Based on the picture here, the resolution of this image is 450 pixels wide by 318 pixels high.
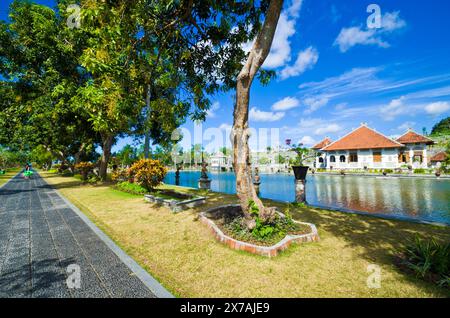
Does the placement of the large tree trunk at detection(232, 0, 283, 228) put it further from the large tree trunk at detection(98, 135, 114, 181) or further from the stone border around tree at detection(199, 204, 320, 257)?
the large tree trunk at detection(98, 135, 114, 181)

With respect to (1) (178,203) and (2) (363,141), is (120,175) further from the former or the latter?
(2) (363,141)

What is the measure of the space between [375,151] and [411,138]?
4.95 meters

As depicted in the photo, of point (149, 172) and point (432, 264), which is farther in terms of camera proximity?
point (149, 172)

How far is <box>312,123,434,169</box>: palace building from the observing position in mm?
30531

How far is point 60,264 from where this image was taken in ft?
12.4

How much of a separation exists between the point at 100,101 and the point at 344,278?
17.6 feet

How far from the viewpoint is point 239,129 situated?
5035 millimetres

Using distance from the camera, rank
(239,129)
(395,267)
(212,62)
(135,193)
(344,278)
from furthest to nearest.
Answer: (135,193), (212,62), (239,129), (395,267), (344,278)

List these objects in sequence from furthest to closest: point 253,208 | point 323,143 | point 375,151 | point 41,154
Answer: point 323,143 < point 41,154 < point 375,151 < point 253,208

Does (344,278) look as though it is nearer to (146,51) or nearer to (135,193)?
(146,51)

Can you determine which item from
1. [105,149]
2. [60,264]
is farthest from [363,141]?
[60,264]

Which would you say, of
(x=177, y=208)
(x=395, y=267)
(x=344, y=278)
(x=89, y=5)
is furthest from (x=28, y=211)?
(x=395, y=267)

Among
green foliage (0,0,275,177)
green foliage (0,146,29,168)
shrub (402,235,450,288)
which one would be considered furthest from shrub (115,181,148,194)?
green foliage (0,146,29,168)
